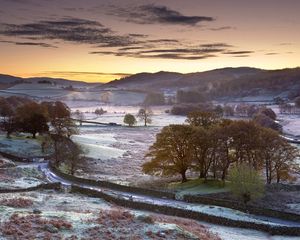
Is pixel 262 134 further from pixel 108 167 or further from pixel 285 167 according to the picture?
pixel 108 167

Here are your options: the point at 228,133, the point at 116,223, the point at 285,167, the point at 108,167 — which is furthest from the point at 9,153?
the point at 116,223

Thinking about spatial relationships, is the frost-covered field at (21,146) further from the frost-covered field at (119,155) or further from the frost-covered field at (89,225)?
the frost-covered field at (89,225)

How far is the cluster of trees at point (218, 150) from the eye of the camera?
74.8 meters

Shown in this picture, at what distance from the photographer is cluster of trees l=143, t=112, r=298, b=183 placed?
74750 mm

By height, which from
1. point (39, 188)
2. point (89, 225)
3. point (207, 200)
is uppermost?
point (89, 225)

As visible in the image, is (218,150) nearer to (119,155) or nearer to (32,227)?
(119,155)

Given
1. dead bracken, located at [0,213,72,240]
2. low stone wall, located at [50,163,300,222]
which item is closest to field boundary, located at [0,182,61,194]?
low stone wall, located at [50,163,300,222]

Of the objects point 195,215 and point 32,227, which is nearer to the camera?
point 32,227

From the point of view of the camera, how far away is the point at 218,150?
74.4 meters

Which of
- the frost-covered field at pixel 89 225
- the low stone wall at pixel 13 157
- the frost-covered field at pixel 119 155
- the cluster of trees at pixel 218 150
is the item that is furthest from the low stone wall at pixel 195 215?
the low stone wall at pixel 13 157

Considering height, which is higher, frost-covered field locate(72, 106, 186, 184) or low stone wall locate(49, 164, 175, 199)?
low stone wall locate(49, 164, 175, 199)

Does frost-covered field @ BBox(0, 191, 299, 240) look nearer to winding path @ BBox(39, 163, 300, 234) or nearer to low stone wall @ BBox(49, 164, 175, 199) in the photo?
winding path @ BBox(39, 163, 300, 234)

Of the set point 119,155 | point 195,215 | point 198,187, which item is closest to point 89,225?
point 195,215

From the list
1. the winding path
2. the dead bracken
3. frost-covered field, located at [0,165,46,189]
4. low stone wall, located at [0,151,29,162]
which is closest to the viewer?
the dead bracken
